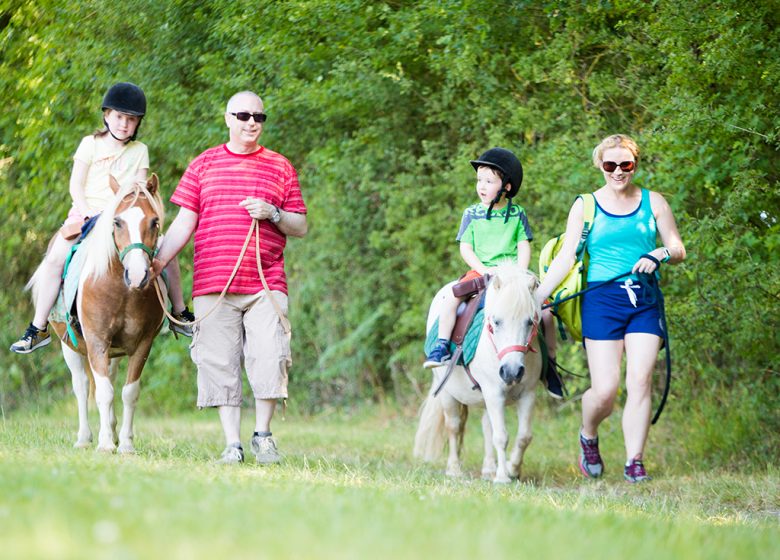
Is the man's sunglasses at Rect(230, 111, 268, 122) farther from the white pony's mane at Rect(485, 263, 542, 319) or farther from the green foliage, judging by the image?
the green foliage

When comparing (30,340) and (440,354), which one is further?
(30,340)

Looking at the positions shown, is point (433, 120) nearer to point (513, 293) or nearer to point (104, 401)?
point (513, 293)

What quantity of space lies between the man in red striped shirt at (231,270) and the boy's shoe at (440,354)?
125cm

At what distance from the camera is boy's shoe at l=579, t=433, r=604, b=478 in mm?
8383

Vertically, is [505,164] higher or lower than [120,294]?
higher

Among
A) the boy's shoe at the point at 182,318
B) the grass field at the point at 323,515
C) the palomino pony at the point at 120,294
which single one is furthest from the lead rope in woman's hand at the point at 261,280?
the grass field at the point at 323,515

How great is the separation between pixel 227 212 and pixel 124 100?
→ 1.44 m

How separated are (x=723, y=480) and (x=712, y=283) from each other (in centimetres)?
178

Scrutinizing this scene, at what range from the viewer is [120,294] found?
7.44m

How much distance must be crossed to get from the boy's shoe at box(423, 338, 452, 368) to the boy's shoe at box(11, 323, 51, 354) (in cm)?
337

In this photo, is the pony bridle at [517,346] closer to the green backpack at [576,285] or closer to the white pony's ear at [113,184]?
the green backpack at [576,285]

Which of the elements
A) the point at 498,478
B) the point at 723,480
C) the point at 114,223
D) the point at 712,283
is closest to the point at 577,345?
the point at 712,283

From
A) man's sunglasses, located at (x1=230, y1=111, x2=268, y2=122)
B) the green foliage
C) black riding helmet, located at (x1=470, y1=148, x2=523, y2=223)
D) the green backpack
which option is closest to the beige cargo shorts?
man's sunglasses, located at (x1=230, y1=111, x2=268, y2=122)

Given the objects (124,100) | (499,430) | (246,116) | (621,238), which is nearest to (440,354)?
(499,430)
